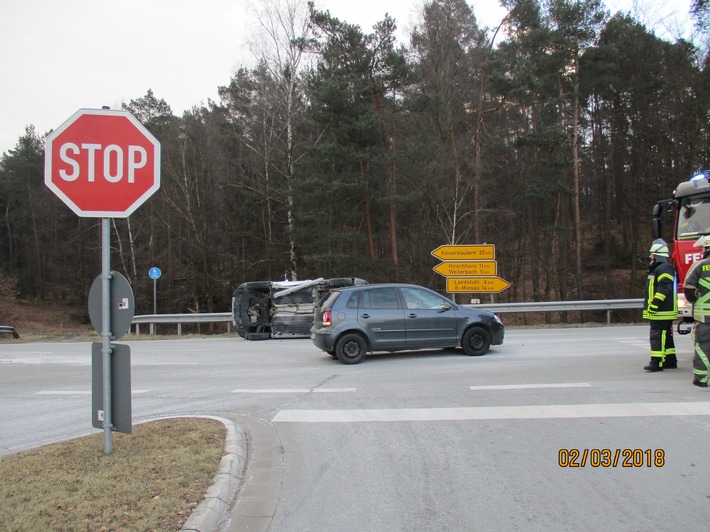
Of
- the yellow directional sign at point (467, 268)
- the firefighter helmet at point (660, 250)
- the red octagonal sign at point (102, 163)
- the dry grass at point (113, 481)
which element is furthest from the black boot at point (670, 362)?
the yellow directional sign at point (467, 268)

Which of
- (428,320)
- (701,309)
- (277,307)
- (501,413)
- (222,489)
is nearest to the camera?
(222,489)

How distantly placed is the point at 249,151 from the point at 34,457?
30.8 m

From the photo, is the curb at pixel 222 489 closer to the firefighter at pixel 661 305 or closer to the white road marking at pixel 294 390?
the white road marking at pixel 294 390

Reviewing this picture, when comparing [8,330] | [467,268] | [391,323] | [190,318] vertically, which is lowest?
[8,330]

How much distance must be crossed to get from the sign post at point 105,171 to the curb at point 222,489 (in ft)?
3.73

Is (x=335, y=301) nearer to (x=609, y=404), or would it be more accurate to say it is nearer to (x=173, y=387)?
(x=173, y=387)

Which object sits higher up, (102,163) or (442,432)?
(102,163)

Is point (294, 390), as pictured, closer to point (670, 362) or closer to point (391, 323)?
point (391, 323)

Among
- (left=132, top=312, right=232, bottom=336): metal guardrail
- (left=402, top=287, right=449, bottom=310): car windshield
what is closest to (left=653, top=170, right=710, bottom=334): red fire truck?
(left=402, top=287, right=449, bottom=310): car windshield

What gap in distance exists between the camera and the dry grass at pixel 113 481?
375cm

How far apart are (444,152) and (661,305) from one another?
829 inches
